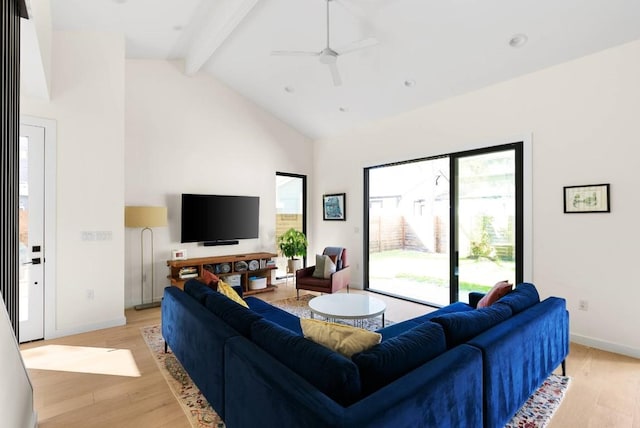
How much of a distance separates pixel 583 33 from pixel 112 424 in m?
5.07

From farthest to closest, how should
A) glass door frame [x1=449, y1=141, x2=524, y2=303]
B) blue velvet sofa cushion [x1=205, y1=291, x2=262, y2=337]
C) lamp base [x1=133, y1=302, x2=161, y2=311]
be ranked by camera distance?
1. lamp base [x1=133, y1=302, x2=161, y2=311]
2. glass door frame [x1=449, y1=141, x2=524, y2=303]
3. blue velvet sofa cushion [x1=205, y1=291, x2=262, y2=337]

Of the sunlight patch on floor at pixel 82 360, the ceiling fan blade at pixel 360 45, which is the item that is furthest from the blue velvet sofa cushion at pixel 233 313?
the ceiling fan blade at pixel 360 45

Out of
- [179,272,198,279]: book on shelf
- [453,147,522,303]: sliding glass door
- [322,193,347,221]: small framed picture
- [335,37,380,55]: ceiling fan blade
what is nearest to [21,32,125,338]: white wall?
[179,272,198,279]: book on shelf

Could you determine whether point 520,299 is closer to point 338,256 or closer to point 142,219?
point 338,256

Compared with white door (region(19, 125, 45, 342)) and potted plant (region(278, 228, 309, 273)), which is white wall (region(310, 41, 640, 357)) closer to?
potted plant (region(278, 228, 309, 273))

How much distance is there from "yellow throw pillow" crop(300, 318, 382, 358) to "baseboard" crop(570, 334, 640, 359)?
9.96 ft

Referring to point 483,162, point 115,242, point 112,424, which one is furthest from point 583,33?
point 115,242

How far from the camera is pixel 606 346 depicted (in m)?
3.15

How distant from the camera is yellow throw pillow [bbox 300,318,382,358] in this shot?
157cm

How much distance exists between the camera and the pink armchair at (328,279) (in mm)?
4699

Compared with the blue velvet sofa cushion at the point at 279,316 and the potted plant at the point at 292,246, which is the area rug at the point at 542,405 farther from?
the potted plant at the point at 292,246

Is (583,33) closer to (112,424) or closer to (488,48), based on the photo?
(488,48)

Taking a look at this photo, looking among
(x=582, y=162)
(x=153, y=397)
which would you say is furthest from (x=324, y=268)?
(x=582, y=162)

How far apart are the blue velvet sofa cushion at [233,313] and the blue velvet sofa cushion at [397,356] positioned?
0.71m
